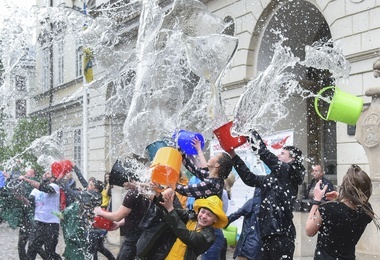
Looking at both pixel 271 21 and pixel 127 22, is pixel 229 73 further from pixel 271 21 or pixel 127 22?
pixel 127 22

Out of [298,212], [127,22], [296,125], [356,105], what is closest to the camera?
[356,105]

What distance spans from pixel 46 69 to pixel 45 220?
19.9 meters

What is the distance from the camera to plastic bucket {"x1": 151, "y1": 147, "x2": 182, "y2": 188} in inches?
183

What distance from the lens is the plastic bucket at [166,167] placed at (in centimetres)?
466

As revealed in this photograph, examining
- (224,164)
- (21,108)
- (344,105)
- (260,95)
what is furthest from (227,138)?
(21,108)

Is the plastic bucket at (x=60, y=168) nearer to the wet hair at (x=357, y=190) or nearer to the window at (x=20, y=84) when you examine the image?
the wet hair at (x=357, y=190)

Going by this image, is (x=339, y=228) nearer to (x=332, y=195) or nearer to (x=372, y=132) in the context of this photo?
(x=332, y=195)

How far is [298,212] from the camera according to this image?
9.59 meters

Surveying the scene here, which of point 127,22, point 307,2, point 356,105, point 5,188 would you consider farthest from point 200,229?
point 127,22

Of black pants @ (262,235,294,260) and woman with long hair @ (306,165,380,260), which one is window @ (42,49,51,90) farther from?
woman with long hair @ (306,165,380,260)

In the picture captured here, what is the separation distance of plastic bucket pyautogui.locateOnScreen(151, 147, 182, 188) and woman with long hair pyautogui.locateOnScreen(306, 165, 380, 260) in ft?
3.50

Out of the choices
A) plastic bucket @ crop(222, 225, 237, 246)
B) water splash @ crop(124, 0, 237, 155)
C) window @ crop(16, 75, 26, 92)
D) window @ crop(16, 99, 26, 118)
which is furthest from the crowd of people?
window @ crop(16, 99, 26, 118)

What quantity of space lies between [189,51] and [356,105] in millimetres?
1817

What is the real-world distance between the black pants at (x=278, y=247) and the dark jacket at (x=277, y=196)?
44 mm
